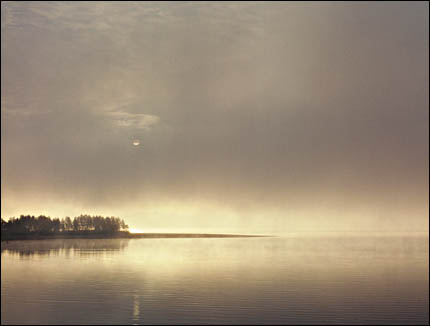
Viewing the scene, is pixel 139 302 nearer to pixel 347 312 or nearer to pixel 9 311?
pixel 9 311

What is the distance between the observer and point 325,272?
87.2 metres

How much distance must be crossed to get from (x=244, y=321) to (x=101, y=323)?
12943 millimetres

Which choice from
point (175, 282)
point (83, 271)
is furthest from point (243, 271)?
point (83, 271)

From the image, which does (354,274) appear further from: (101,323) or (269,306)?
(101,323)

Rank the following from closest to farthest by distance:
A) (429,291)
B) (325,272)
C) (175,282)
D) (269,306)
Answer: (269,306), (429,291), (175,282), (325,272)

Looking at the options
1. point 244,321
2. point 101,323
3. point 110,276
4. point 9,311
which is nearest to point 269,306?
point 244,321

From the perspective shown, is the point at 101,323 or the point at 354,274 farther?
the point at 354,274

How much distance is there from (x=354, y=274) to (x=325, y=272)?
550 cm

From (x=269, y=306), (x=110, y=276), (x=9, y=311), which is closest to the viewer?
(x=9, y=311)

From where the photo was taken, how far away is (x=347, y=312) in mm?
48438

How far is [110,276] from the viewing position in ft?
261

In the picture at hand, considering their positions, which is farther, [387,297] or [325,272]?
[325,272]

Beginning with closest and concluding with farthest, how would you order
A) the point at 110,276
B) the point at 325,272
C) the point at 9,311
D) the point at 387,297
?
1. the point at 9,311
2. the point at 387,297
3. the point at 110,276
4. the point at 325,272

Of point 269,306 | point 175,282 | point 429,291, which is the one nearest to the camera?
point 269,306
